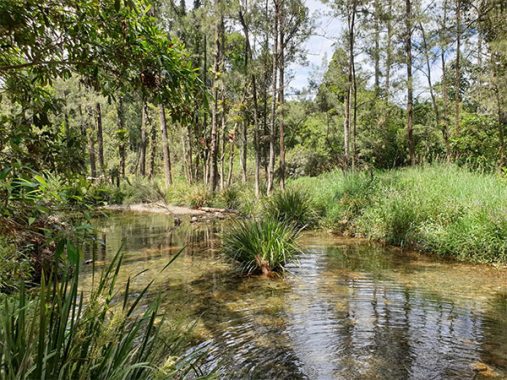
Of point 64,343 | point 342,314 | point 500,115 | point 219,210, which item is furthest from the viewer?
point 500,115

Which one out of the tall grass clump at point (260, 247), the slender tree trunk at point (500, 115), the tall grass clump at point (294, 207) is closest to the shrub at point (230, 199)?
the tall grass clump at point (294, 207)

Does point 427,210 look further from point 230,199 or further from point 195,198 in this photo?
point 195,198

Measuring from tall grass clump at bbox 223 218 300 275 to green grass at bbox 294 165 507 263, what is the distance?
337 cm

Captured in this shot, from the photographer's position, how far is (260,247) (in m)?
6.93

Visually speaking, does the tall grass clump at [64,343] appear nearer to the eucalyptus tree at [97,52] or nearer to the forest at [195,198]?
the forest at [195,198]

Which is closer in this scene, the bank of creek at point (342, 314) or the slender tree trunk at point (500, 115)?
the bank of creek at point (342, 314)

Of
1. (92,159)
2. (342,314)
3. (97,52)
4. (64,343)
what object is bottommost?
(342,314)

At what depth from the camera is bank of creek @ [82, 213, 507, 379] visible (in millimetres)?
3666

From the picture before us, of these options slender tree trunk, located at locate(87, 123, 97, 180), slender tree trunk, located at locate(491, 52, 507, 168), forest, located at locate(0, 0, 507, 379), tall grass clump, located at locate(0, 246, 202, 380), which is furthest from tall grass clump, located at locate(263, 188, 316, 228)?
tall grass clump, located at locate(0, 246, 202, 380)

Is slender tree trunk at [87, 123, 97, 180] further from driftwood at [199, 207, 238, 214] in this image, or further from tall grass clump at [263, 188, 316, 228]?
tall grass clump at [263, 188, 316, 228]

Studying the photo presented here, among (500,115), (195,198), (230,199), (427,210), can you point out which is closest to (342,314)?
(427,210)

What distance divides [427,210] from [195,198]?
A: 1073 centimetres

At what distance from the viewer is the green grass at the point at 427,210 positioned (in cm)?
756

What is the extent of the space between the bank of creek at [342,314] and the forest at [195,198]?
0.06m
